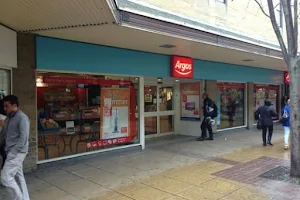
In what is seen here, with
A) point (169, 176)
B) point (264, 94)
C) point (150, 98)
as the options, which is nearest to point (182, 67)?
point (150, 98)

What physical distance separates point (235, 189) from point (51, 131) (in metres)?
4.42

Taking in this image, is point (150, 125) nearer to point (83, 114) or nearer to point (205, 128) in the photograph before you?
point (205, 128)

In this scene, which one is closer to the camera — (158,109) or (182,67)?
(182,67)

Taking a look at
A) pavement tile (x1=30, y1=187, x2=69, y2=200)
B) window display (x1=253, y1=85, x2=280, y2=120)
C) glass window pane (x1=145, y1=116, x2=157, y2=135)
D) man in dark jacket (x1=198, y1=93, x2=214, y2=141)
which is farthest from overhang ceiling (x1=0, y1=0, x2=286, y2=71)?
window display (x1=253, y1=85, x2=280, y2=120)

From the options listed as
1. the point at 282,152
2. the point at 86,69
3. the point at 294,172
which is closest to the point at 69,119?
the point at 86,69

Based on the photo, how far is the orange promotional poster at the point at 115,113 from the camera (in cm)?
775

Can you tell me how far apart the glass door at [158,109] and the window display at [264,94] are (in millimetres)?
5211

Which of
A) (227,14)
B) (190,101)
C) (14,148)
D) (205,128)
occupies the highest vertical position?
(227,14)

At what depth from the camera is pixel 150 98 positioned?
10398 millimetres

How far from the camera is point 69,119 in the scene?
23.6 ft

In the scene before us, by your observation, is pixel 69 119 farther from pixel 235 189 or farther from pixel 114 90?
pixel 235 189

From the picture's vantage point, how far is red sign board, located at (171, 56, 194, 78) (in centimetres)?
873

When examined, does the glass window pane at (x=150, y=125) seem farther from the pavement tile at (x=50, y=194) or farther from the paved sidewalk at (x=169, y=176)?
the pavement tile at (x=50, y=194)

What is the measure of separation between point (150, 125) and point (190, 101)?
1931mm
